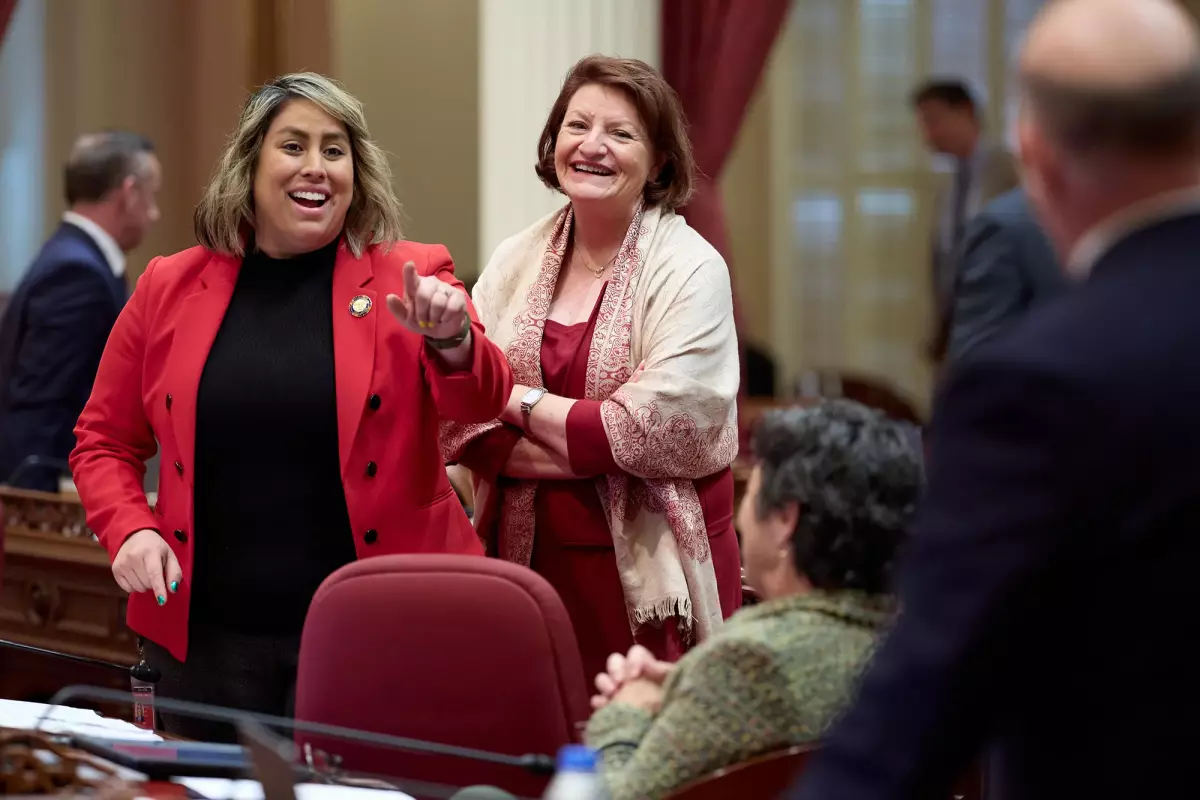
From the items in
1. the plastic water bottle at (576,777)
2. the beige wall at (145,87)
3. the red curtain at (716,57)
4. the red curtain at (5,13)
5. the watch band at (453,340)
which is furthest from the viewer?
the beige wall at (145,87)

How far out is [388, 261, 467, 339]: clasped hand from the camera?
87.1 inches

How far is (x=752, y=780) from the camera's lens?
63.2 inches

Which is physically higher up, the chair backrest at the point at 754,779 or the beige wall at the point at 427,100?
the beige wall at the point at 427,100

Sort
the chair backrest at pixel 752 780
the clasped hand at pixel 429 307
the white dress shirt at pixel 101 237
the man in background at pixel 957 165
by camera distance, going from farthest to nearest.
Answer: the man in background at pixel 957 165 → the white dress shirt at pixel 101 237 → the clasped hand at pixel 429 307 → the chair backrest at pixel 752 780

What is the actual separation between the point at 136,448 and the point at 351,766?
2.58 ft

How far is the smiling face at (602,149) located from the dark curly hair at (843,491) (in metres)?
A: 1.01

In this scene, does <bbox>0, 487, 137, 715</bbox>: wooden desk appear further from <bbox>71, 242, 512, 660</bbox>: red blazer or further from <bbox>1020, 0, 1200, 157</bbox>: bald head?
<bbox>1020, 0, 1200, 157</bbox>: bald head

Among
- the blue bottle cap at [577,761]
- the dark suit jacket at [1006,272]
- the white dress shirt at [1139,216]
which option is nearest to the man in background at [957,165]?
the dark suit jacket at [1006,272]

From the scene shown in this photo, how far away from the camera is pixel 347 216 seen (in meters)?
2.59

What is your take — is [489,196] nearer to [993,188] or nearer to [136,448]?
[136,448]

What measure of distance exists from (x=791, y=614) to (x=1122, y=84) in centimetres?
78

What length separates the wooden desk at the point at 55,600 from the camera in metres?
4.20

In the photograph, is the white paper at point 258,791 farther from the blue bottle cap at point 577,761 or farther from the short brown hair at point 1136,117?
the short brown hair at point 1136,117

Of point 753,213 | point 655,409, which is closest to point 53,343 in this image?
point 655,409
